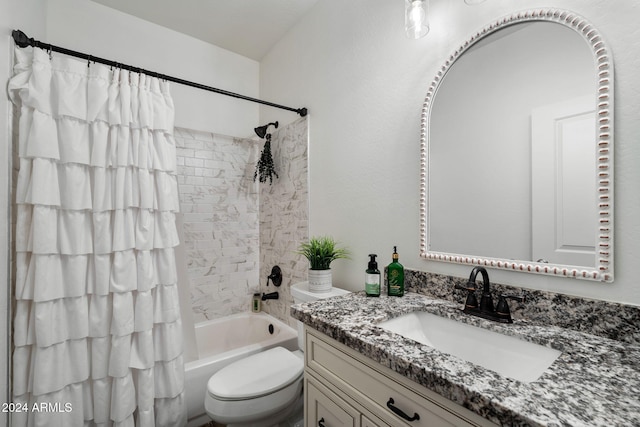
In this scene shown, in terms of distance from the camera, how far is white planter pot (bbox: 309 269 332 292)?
147 cm

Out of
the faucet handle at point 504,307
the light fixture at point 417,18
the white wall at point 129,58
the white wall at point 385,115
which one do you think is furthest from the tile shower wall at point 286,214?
the faucet handle at point 504,307

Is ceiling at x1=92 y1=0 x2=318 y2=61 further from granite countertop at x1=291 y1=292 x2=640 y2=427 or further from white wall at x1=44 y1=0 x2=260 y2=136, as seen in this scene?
granite countertop at x1=291 y1=292 x2=640 y2=427

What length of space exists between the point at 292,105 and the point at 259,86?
679 mm

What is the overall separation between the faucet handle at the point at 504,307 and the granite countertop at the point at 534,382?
30mm

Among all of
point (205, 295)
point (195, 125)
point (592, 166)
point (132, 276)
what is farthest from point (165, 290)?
point (592, 166)

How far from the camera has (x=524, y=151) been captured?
947mm

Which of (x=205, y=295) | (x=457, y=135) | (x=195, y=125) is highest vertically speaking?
(x=195, y=125)

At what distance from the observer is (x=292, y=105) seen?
A: 7.00 feet

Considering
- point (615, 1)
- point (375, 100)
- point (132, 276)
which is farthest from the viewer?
point (375, 100)

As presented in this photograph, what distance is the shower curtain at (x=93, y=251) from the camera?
1183 mm

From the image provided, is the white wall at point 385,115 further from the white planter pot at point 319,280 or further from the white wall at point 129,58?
the white wall at point 129,58

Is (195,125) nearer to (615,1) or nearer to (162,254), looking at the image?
(162,254)

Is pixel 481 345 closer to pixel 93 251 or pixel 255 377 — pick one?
pixel 255 377

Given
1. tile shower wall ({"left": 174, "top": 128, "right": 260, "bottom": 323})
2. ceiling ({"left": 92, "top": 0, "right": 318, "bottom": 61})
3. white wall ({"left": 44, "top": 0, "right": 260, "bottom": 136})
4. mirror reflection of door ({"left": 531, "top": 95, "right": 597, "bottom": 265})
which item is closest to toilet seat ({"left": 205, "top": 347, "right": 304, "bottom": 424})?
tile shower wall ({"left": 174, "top": 128, "right": 260, "bottom": 323})
